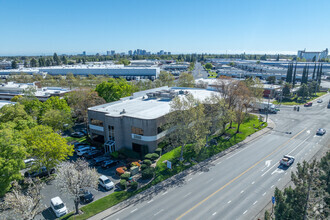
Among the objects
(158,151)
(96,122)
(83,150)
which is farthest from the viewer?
(96,122)

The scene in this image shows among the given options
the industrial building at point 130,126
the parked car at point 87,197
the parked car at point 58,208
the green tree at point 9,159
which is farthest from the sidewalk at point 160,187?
the green tree at point 9,159

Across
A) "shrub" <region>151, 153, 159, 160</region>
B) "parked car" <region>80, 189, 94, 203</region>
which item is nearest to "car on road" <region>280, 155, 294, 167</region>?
"shrub" <region>151, 153, 159, 160</region>

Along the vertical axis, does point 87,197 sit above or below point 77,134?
below

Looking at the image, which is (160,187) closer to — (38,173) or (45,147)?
(45,147)

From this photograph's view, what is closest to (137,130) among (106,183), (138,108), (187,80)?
(138,108)

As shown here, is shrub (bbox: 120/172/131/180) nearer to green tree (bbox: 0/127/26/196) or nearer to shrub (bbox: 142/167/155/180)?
shrub (bbox: 142/167/155/180)

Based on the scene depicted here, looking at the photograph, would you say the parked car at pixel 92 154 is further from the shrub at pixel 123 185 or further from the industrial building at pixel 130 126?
the shrub at pixel 123 185
